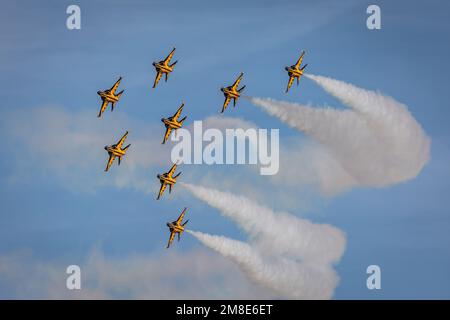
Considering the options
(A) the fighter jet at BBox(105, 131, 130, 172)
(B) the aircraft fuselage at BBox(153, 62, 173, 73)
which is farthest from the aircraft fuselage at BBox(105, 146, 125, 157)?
(B) the aircraft fuselage at BBox(153, 62, 173, 73)

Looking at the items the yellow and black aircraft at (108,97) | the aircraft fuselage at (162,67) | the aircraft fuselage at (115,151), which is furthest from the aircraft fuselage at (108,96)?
the aircraft fuselage at (162,67)

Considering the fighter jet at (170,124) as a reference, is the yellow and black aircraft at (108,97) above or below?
above

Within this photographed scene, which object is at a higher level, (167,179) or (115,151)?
(115,151)

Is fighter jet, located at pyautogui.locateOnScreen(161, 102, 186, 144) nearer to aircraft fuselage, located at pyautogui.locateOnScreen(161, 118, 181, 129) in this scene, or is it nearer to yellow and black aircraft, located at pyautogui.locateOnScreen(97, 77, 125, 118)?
aircraft fuselage, located at pyautogui.locateOnScreen(161, 118, 181, 129)

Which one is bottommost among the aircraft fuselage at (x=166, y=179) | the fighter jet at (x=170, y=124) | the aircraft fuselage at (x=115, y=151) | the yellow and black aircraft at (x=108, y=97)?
the aircraft fuselage at (x=166, y=179)

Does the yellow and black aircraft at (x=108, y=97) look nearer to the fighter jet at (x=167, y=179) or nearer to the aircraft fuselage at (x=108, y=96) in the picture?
the aircraft fuselage at (x=108, y=96)

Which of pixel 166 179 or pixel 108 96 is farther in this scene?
pixel 108 96

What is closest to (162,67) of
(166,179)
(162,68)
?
(162,68)

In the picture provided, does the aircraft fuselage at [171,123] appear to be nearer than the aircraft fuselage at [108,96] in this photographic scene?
Yes

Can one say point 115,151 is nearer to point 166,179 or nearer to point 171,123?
point 166,179
